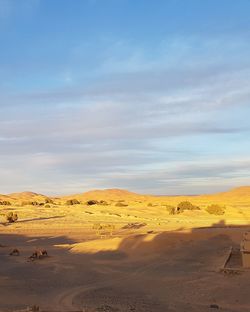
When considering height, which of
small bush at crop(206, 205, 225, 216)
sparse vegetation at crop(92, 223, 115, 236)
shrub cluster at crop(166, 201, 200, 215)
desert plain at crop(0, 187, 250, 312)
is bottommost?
desert plain at crop(0, 187, 250, 312)

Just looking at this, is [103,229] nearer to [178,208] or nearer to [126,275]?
[126,275]

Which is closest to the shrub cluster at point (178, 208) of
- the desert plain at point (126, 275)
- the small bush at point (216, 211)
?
Answer: the small bush at point (216, 211)

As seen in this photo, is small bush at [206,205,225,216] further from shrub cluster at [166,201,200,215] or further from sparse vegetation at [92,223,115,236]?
sparse vegetation at [92,223,115,236]

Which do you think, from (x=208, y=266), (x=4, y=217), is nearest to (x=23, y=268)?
(x=208, y=266)

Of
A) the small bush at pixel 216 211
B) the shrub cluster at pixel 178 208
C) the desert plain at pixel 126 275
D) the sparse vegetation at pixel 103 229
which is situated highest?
the shrub cluster at pixel 178 208

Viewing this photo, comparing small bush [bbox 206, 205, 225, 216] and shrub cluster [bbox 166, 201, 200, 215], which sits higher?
shrub cluster [bbox 166, 201, 200, 215]

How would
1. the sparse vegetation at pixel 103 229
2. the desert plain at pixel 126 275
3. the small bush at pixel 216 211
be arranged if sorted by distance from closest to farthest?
1. the desert plain at pixel 126 275
2. the sparse vegetation at pixel 103 229
3. the small bush at pixel 216 211

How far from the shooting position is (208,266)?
17812mm

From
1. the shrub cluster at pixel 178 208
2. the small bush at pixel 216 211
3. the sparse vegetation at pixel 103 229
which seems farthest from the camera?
the shrub cluster at pixel 178 208

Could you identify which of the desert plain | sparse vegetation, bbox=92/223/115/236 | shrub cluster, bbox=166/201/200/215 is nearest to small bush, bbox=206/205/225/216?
shrub cluster, bbox=166/201/200/215

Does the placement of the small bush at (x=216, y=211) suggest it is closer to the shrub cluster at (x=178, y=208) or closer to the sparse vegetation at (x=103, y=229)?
the shrub cluster at (x=178, y=208)

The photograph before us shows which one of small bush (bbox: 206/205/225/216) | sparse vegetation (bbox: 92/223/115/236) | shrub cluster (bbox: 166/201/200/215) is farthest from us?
shrub cluster (bbox: 166/201/200/215)

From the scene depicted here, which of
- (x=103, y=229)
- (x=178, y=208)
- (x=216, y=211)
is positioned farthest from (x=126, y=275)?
(x=178, y=208)

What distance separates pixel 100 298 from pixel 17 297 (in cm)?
217
